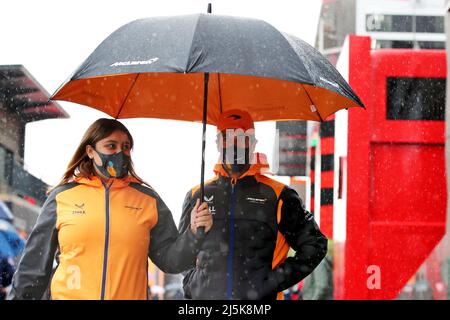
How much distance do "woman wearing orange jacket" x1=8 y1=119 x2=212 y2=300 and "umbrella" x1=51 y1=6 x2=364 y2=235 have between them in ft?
0.90

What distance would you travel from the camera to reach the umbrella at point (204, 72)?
3.40m

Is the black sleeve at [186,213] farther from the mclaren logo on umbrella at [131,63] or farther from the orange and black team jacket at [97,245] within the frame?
the mclaren logo on umbrella at [131,63]

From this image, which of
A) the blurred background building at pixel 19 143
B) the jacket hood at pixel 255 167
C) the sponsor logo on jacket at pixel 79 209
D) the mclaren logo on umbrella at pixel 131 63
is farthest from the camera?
the blurred background building at pixel 19 143

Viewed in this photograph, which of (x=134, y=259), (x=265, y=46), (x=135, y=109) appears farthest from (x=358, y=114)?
(x=134, y=259)

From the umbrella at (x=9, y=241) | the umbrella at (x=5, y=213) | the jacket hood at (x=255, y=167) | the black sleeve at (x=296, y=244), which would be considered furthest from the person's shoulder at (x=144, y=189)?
the umbrella at (x=5, y=213)

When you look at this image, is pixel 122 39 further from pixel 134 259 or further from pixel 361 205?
pixel 361 205

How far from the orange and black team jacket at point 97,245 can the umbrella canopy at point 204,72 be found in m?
0.56

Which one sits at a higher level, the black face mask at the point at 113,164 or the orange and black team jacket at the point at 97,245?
the black face mask at the point at 113,164

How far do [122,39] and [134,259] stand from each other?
99 centimetres

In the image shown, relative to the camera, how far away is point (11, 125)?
28.8 feet

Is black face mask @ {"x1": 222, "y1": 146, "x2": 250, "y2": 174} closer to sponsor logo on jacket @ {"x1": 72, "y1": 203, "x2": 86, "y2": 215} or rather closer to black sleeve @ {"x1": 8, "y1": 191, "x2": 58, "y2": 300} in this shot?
sponsor logo on jacket @ {"x1": 72, "y1": 203, "x2": 86, "y2": 215}

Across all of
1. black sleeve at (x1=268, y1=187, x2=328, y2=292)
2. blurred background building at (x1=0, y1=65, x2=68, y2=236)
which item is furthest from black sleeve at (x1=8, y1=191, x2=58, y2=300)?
blurred background building at (x1=0, y1=65, x2=68, y2=236)

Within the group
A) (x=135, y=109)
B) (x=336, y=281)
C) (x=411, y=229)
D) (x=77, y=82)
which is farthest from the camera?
(x=336, y=281)

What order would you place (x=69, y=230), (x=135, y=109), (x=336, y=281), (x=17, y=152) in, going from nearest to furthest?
1. (x=69, y=230)
2. (x=135, y=109)
3. (x=336, y=281)
4. (x=17, y=152)
